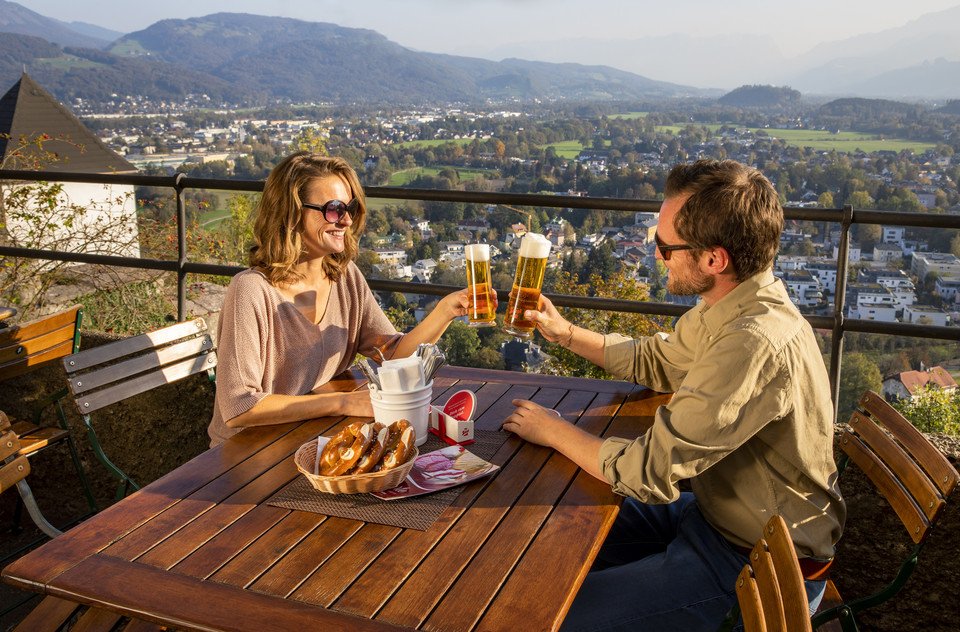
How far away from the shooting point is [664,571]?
5.64 feet

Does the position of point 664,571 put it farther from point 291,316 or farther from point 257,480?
point 291,316

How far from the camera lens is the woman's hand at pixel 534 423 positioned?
1.88 meters

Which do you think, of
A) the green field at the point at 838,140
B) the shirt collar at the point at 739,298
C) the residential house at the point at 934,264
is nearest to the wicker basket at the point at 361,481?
the shirt collar at the point at 739,298

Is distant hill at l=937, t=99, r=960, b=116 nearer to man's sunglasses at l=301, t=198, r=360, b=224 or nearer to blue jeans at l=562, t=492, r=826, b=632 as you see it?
man's sunglasses at l=301, t=198, r=360, b=224

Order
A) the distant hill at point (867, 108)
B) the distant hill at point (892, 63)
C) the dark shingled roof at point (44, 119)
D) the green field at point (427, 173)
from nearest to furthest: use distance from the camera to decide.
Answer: the green field at point (427, 173), the distant hill at point (867, 108), the dark shingled roof at point (44, 119), the distant hill at point (892, 63)

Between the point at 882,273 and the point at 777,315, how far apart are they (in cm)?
470

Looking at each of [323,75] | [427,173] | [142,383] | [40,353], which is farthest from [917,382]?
[323,75]

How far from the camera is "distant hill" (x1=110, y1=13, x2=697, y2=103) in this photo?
166ft

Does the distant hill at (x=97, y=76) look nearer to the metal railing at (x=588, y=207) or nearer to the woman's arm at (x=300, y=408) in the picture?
the metal railing at (x=588, y=207)

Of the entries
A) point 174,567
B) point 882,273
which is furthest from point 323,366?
point 882,273

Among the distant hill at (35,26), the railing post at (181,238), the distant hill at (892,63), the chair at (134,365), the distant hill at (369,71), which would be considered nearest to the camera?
the chair at (134,365)

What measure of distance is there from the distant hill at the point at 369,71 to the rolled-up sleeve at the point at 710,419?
46.0 metres

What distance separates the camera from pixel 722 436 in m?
1.64

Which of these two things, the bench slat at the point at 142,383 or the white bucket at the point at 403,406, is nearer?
the white bucket at the point at 403,406
